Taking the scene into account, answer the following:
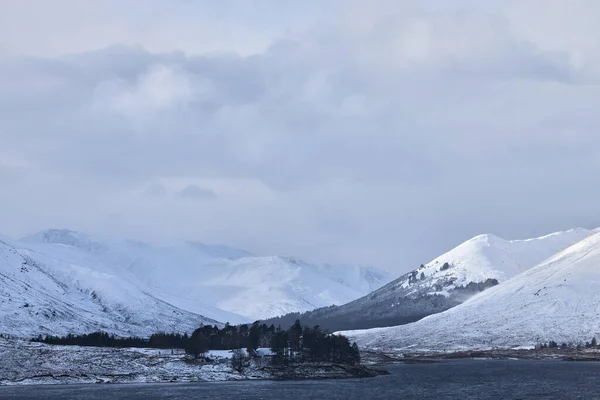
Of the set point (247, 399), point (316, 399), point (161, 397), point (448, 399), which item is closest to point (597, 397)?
point (448, 399)

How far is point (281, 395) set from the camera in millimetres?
199000

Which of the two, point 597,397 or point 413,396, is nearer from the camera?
point 597,397

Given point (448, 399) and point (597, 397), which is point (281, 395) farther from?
point (597, 397)

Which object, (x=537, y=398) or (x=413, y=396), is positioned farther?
(x=413, y=396)

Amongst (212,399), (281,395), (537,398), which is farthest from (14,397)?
(537,398)

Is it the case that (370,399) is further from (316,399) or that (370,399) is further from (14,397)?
(14,397)

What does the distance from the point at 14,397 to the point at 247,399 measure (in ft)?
172

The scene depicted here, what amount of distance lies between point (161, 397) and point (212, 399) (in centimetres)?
1307

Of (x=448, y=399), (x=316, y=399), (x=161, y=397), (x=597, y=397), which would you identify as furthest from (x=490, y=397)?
(x=161, y=397)

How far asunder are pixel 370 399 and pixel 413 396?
12.4m

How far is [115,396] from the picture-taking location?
195375 millimetres

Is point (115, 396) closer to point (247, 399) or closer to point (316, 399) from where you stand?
point (247, 399)

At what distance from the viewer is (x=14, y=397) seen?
189 metres

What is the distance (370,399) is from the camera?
19238 centimetres
